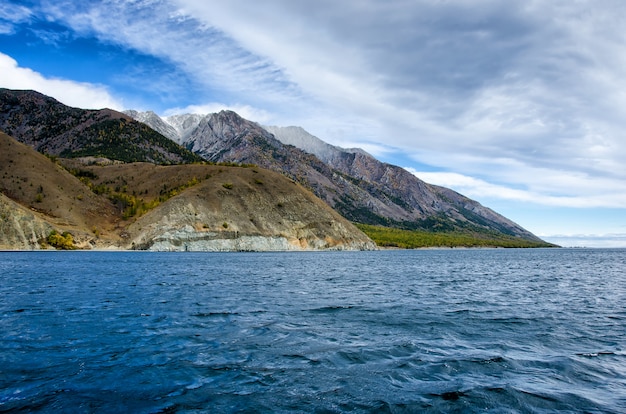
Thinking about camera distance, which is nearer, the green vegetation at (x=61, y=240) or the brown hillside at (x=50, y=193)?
the green vegetation at (x=61, y=240)

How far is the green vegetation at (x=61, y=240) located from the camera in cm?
14975

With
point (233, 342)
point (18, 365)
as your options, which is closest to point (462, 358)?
point (233, 342)

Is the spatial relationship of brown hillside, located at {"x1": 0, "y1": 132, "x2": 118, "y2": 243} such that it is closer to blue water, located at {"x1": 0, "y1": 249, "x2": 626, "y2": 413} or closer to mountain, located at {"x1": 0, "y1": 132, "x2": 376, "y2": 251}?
mountain, located at {"x1": 0, "y1": 132, "x2": 376, "y2": 251}

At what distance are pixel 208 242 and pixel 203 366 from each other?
553 ft

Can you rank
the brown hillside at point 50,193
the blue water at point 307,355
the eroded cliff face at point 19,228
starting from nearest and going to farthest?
the blue water at point 307,355 < the eroded cliff face at point 19,228 < the brown hillside at point 50,193

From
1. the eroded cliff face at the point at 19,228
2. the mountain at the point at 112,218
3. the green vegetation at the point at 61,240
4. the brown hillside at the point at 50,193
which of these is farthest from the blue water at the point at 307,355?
the brown hillside at the point at 50,193

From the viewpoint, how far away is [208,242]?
18175 centimetres

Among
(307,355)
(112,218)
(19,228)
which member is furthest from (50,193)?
(307,355)

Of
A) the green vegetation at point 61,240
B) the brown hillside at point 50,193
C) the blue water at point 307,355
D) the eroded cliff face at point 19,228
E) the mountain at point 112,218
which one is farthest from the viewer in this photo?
the brown hillside at point 50,193

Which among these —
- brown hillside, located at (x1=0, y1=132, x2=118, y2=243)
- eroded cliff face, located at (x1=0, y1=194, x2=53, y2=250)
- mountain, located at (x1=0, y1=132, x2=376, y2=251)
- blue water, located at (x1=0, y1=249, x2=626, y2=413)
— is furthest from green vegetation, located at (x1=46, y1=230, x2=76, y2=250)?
blue water, located at (x1=0, y1=249, x2=626, y2=413)

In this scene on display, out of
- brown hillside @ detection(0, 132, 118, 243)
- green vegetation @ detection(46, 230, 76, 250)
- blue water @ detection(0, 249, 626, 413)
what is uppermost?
brown hillside @ detection(0, 132, 118, 243)

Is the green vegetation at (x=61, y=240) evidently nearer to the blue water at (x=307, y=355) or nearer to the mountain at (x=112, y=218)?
the mountain at (x=112, y=218)

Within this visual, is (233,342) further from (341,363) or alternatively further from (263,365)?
(341,363)

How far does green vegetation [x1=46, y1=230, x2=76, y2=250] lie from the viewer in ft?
491
